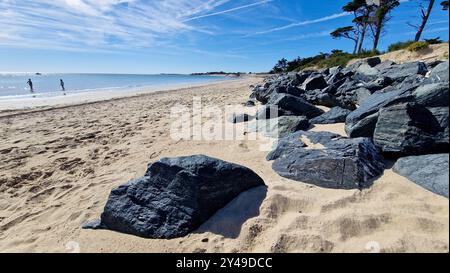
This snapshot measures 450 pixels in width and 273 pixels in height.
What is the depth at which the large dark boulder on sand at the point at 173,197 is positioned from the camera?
270 cm

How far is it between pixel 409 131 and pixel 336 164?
0.90 meters

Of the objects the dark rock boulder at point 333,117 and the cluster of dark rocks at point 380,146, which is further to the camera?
the dark rock boulder at point 333,117

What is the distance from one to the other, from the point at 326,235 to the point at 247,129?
388 centimetres

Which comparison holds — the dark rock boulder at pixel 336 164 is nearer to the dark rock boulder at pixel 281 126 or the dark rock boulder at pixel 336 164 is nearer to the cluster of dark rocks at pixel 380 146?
the cluster of dark rocks at pixel 380 146

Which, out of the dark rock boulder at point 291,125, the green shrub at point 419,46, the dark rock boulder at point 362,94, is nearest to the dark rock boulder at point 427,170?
the dark rock boulder at point 291,125

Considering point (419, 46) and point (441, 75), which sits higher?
point (419, 46)

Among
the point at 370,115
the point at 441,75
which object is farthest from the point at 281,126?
the point at 441,75

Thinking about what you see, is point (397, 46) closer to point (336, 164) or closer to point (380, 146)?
point (380, 146)

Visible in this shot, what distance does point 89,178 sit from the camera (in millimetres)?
4281

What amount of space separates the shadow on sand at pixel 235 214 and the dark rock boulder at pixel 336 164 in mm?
563

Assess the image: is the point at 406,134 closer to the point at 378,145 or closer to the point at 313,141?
the point at 378,145

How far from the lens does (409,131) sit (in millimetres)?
3070
